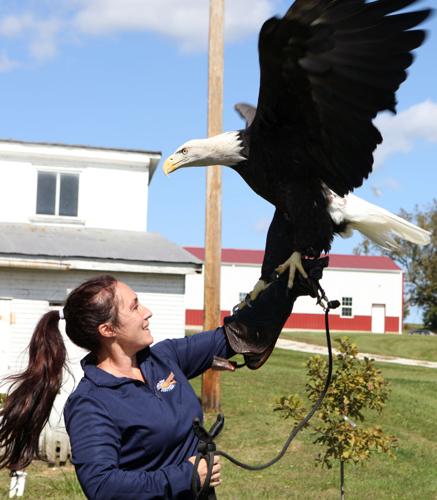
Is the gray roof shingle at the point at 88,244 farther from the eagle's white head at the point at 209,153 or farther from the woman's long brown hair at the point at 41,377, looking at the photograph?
the woman's long brown hair at the point at 41,377

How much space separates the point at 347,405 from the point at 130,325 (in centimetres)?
468

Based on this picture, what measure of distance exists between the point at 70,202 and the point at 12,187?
1.22m

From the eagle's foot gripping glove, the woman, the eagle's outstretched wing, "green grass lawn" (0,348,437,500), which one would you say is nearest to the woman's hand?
the woman

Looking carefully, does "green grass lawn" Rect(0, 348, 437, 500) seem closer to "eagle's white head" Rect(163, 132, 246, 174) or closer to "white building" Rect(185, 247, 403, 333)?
"eagle's white head" Rect(163, 132, 246, 174)

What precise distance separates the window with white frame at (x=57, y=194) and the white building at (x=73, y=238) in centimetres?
2

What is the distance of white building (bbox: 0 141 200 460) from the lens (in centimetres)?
1431

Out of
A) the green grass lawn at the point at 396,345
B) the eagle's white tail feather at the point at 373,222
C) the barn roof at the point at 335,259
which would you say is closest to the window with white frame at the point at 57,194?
the green grass lawn at the point at 396,345

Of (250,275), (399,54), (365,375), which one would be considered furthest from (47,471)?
(250,275)

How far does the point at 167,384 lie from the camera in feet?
9.77

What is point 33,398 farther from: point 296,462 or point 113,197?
point 113,197

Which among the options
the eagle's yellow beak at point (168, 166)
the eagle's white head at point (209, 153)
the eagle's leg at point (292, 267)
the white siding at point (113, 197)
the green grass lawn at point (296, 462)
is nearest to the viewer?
the eagle's leg at point (292, 267)

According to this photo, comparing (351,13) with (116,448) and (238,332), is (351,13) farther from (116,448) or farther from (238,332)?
(116,448)

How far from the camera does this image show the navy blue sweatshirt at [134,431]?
263 cm

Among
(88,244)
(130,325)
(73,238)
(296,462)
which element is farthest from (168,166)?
(73,238)
